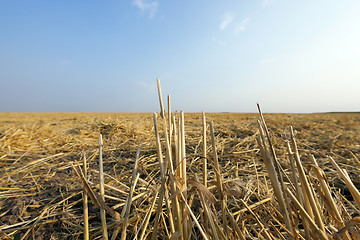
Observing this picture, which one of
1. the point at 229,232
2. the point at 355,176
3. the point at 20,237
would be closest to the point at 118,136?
the point at 20,237

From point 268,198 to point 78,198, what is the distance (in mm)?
1367

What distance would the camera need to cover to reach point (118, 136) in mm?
3438

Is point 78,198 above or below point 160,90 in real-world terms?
below

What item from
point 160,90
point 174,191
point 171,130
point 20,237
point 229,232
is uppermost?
point 160,90

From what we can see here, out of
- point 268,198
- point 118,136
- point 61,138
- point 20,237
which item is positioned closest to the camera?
point 20,237

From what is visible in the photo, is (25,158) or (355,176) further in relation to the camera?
(25,158)

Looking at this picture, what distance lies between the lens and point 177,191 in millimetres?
634

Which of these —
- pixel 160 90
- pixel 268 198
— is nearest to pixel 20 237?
pixel 160 90

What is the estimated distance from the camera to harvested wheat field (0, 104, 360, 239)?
2.16 feet

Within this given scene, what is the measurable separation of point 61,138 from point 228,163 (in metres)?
2.75

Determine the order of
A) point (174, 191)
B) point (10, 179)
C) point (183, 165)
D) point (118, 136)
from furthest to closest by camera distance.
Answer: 1. point (118, 136)
2. point (10, 179)
3. point (183, 165)
4. point (174, 191)

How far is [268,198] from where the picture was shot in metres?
1.30

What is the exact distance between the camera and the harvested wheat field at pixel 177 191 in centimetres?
66

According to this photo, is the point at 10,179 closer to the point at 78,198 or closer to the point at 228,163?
the point at 78,198
